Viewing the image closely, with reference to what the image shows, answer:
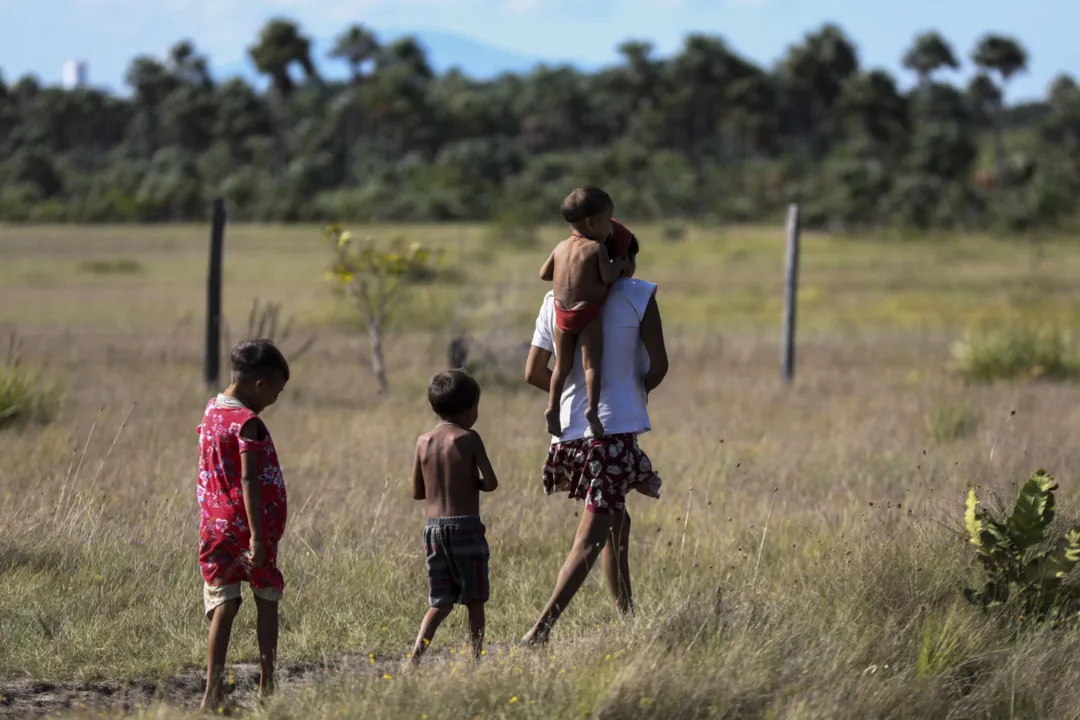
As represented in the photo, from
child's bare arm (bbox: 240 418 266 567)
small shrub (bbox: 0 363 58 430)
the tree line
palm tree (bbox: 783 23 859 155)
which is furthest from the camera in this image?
palm tree (bbox: 783 23 859 155)

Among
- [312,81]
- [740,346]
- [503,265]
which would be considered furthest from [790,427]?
[312,81]

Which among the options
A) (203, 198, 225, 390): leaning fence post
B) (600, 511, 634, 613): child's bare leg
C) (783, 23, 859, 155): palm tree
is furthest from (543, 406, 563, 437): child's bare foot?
(783, 23, 859, 155): palm tree

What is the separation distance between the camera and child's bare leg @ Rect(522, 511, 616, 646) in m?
4.96

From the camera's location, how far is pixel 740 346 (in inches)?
803

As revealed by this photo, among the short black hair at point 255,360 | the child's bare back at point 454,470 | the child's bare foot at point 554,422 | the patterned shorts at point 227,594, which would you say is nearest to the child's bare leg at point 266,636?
the patterned shorts at point 227,594

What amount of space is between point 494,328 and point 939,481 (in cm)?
780

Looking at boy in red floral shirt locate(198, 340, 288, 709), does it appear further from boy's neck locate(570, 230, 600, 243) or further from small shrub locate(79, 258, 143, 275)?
small shrub locate(79, 258, 143, 275)

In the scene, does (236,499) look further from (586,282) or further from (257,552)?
(586,282)

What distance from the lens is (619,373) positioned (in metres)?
4.98

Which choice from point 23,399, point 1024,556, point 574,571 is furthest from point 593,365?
point 23,399

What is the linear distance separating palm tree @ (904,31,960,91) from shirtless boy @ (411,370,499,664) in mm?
104829

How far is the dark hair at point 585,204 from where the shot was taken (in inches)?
191

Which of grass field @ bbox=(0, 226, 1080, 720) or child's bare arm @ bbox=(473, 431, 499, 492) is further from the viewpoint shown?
child's bare arm @ bbox=(473, 431, 499, 492)

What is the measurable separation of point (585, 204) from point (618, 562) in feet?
4.61
